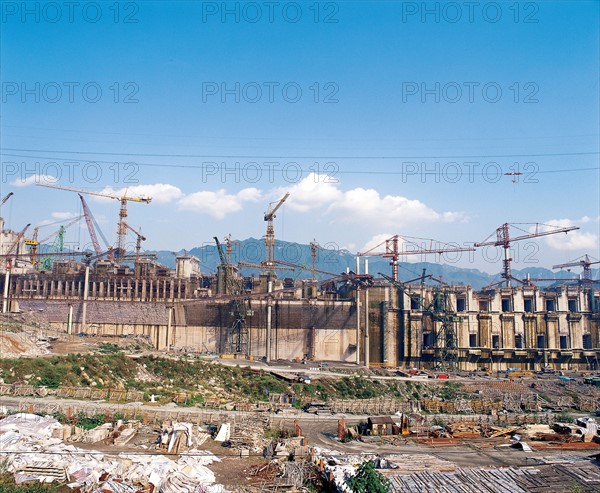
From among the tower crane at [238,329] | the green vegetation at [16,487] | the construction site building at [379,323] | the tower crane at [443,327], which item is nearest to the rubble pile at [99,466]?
the green vegetation at [16,487]

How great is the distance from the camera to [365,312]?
78.4m

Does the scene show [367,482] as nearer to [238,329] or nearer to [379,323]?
[379,323]

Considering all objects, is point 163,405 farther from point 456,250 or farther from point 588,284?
point 588,284

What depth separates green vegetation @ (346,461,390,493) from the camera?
18.5 meters

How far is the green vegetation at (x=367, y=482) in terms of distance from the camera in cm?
1848

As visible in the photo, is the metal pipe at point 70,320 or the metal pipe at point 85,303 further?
the metal pipe at point 85,303

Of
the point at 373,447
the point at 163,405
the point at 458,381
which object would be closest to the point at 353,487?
the point at 373,447

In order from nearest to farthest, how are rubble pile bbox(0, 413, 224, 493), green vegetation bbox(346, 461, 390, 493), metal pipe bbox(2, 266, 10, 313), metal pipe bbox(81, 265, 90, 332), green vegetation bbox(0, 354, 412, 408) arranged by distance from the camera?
green vegetation bbox(346, 461, 390, 493) < rubble pile bbox(0, 413, 224, 493) < green vegetation bbox(0, 354, 412, 408) < metal pipe bbox(81, 265, 90, 332) < metal pipe bbox(2, 266, 10, 313)

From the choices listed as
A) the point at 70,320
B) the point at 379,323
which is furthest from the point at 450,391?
the point at 70,320

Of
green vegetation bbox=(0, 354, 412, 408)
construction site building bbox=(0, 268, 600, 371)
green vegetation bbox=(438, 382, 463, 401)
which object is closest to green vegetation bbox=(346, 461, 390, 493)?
green vegetation bbox=(0, 354, 412, 408)

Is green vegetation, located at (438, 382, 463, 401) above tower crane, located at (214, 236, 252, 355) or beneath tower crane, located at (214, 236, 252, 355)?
beneath

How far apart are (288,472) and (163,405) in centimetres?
1646

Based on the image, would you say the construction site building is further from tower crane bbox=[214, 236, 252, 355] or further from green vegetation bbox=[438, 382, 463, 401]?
green vegetation bbox=[438, 382, 463, 401]

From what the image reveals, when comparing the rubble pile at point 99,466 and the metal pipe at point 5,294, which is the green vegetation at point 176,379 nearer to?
the rubble pile at point 99,466
